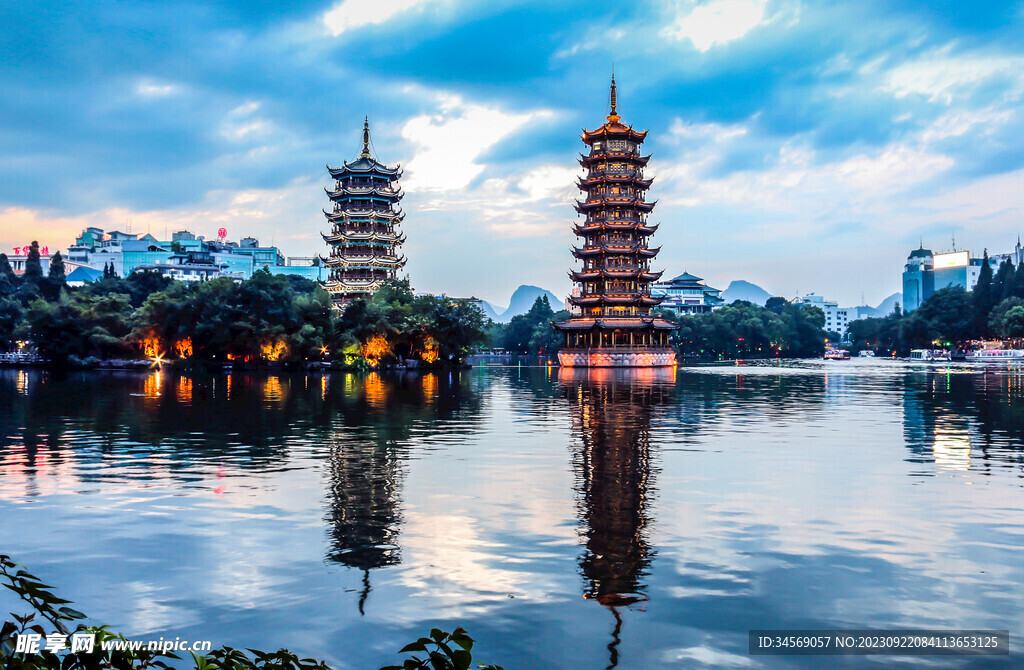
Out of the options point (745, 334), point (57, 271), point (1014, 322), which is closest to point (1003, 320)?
point (1014, 322)

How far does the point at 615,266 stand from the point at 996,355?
52888mm

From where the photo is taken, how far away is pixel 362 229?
270 feet

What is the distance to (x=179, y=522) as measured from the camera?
921 centimetres

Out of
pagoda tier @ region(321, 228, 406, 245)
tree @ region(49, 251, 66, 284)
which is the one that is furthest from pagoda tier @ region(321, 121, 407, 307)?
tree @ region(49, 251, 66, 284)

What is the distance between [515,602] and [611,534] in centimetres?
256

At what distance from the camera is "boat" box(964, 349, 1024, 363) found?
89750 millimetres

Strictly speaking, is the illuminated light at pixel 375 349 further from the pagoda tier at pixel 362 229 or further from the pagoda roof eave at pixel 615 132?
the pagoda roof eave at pixel 615 132

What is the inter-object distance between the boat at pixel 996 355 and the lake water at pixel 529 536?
8462 cm

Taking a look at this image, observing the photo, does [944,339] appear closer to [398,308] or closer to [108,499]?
[398,308]

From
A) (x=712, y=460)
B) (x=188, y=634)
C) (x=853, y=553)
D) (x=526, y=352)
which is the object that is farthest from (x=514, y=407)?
(x=526, y=352)

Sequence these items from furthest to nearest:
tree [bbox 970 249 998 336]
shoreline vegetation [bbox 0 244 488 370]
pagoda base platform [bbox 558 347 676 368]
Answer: tree [bbox 970 249 998 336] → pagoda base platform [bbox 558 347 676 368] → shoreline vegetation [bbox 0 244 488 370]

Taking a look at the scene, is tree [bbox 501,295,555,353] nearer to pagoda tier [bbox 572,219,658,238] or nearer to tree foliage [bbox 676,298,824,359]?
tree foliage [bbox 676,298,824,359]

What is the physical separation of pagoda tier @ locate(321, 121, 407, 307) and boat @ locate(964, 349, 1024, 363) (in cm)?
7155

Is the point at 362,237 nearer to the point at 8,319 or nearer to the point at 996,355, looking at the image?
the point at 8,319
